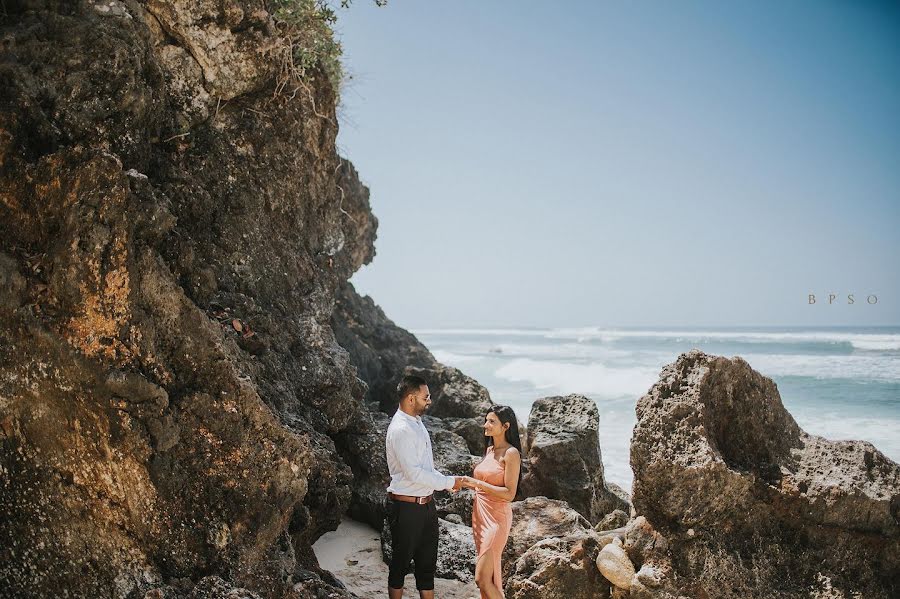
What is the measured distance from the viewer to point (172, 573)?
3.78 m

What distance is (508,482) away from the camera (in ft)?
15.6

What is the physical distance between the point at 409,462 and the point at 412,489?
0.23m

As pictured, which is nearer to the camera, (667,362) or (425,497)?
(425,497)

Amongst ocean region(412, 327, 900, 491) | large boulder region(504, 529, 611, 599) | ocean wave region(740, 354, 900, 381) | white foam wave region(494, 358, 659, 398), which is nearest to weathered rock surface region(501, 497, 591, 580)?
large boulder region(504, 529, 611, 599)

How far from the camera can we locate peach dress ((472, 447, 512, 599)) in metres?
4.64

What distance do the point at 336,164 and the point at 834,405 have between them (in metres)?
21.4

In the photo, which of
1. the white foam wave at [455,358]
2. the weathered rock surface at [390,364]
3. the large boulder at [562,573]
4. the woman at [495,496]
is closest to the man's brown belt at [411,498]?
the woman at [495,496]

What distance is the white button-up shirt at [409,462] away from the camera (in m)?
4.65

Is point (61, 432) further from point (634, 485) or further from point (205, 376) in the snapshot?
point (634, 485)

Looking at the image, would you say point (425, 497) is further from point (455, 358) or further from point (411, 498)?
point (455, 358)

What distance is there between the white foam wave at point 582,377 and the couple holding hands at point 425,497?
1986 cm

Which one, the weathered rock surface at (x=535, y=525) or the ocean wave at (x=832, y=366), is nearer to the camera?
the weathered rock surface at (x=535, y=525)

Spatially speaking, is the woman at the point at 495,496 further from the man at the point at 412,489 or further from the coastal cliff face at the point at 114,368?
the coastal cliff face at the point at 114,368

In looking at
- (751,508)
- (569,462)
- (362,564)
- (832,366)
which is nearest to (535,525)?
(362,564)
